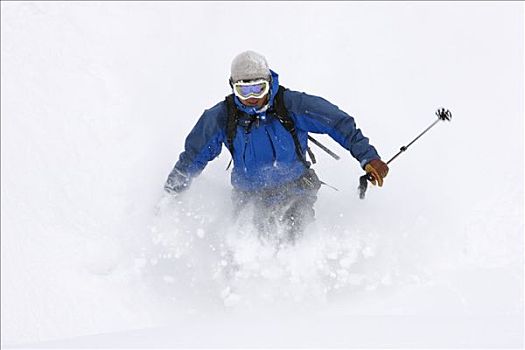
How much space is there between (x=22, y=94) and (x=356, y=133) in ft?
16.2

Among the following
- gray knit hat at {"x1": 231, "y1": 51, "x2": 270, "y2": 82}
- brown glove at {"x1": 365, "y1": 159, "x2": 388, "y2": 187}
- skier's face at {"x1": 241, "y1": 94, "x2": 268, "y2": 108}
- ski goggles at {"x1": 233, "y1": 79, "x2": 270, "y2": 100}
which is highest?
gray knit hat at {"x1": 231, "y1": 51, "x2": 270, "y2": 82}

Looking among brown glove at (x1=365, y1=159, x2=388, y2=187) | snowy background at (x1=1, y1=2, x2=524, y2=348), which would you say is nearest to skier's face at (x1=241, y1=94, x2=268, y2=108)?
brown glove at (x1=365, y1=159, x2=388, y2=187)

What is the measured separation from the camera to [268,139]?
4.91 m

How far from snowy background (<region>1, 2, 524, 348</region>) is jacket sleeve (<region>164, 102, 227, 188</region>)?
59cm

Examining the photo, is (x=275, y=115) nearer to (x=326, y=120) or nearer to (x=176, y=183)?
(x=326, y=120)

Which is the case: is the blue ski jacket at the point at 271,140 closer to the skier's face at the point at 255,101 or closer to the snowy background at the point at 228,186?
the skier's face at the point at 255,101

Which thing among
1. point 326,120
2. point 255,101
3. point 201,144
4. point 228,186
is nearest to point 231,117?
point 255,101

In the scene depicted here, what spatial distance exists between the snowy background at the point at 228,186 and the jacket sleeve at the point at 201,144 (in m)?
0.59

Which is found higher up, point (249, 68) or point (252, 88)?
point (249, 68)

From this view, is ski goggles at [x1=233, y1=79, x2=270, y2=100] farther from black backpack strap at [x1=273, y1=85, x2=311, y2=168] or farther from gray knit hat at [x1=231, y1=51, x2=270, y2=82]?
black backpack strap at [x1=273, y1=85, x2=311, y2=168]

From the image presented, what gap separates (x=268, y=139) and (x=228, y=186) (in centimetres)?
172

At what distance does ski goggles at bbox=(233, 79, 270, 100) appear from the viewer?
4.57 m

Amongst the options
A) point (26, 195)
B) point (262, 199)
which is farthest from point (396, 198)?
point (26, 195)

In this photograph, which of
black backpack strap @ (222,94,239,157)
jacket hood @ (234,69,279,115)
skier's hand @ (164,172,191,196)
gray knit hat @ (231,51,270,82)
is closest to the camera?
gray knit hat @ (231,51,270,82)
